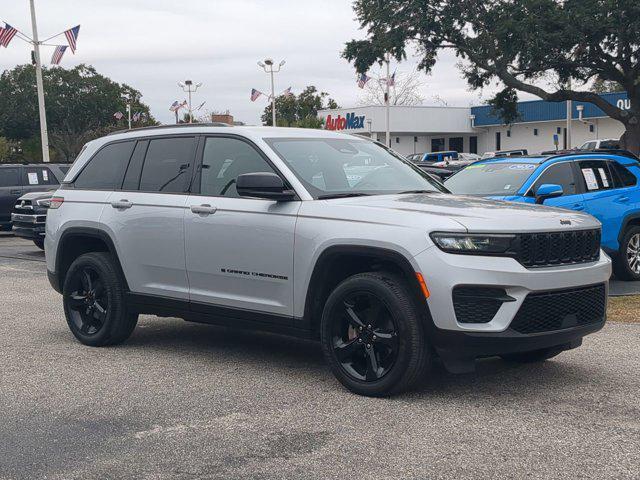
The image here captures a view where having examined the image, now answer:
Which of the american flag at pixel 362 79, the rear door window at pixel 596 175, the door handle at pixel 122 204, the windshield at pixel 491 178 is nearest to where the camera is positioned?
the door handle at pixel 122 204

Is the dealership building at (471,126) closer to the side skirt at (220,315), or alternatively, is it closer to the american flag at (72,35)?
the american flag at (72,35)

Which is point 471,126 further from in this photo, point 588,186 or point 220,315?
point 220,315

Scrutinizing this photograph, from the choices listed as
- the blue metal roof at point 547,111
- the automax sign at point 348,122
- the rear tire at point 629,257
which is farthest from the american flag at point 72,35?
the automax sign at point 348,122

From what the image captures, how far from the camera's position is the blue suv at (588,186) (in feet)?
36.4

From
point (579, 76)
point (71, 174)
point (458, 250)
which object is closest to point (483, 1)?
point (579, 76)

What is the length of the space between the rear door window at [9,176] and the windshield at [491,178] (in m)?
13.4

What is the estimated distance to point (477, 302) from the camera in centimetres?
545

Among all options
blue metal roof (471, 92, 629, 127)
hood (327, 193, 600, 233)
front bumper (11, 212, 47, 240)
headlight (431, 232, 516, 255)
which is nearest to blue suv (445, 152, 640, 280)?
hood (327, 193, 600, 233)

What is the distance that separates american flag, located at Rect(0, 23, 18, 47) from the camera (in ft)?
102

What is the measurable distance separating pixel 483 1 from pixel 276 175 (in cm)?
2896

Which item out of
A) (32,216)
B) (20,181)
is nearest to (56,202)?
(32,216)

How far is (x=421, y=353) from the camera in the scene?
221 inches

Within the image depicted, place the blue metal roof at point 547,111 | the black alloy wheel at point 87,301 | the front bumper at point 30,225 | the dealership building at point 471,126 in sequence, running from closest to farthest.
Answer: the black alloy wheel at point 87,301
the front bumper at point 30,225
the blue metal roof at point 547,111
the dealership building at point 471,126

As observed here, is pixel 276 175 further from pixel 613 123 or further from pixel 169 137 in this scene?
pixel 613 123
